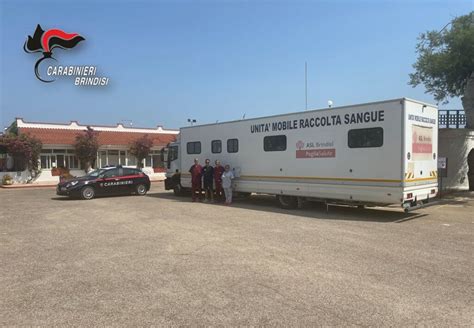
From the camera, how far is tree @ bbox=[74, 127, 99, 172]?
33781 millimetres

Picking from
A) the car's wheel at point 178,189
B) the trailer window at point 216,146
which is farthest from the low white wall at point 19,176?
the trailer window at point 216,146

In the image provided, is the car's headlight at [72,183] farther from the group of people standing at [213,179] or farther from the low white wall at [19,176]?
the low white wall at [19,176]

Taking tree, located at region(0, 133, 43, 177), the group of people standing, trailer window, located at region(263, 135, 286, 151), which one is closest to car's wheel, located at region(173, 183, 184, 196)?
the group of people standing

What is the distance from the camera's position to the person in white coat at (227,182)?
15.4 meters

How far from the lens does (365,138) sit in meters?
11.3

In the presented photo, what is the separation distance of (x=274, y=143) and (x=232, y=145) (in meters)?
2.24

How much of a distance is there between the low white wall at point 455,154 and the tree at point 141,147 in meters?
25.6

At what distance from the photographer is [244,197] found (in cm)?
1784

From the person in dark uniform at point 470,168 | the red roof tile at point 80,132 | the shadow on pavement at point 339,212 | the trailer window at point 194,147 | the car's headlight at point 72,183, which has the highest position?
the red roof tile at point 80,132

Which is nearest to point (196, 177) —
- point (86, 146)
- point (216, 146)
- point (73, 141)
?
point (216, 146)

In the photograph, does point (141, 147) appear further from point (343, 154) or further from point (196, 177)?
point (343, 154)

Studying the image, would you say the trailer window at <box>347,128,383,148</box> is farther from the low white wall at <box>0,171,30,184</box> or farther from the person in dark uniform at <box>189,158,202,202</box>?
the low white wall at <box>0,171,30,184</box>

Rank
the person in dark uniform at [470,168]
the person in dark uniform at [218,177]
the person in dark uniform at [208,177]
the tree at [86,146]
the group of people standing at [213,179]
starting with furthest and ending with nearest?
the tree at [86,146] < the person in dark uniform at [470,168] < the person in dark uniform at [208,177] < the person in dark uniform at [218,177] < the group of people standing at [213,179]

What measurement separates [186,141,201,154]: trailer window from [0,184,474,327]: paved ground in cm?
645
